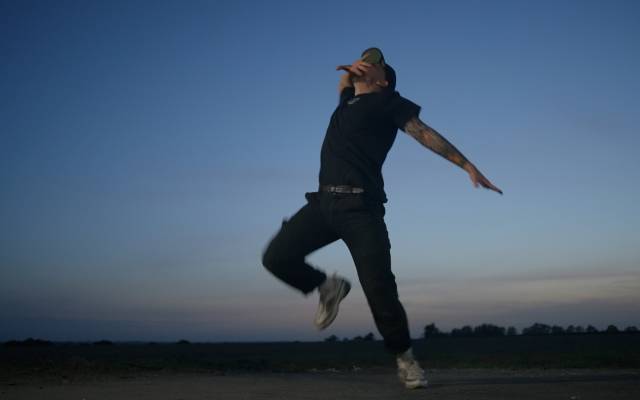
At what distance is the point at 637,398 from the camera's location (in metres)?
4.76

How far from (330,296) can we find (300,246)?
1.98ft

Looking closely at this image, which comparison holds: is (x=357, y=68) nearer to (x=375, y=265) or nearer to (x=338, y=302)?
(x=375, y=265)

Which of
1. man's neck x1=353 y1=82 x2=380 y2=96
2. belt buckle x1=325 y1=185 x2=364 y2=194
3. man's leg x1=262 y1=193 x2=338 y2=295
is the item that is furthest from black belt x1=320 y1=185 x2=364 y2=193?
man's neck x1=353 y1=82 x2=380 y2=96

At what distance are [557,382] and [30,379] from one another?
6.29m

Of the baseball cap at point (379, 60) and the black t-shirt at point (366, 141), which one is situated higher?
the baseball cap at point (379, 60)

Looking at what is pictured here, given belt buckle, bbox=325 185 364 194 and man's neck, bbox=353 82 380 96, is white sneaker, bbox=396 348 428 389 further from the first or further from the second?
man's neck, bbox=353 82 380 96

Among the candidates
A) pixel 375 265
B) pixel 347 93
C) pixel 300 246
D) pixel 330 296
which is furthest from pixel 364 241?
pixel 347 93

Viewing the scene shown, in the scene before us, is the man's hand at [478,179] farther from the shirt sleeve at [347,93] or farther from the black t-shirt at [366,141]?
the shirt sleeve at [347,93]

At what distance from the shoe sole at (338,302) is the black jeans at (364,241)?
51 centimetres

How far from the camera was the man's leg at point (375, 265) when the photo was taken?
5.12m

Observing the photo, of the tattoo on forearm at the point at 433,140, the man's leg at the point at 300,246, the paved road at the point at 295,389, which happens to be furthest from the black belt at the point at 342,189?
the paved road at the point at 295,389

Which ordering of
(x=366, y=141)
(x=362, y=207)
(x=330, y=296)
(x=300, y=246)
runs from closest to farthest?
(x=362, y=207) → (x=366, y=141) → (x=300, y=246) → (x=330, y=296)

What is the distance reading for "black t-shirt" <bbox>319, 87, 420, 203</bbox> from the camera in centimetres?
537

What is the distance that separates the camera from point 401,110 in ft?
17.7
